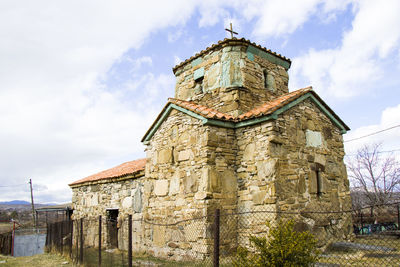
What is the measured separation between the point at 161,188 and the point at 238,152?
7.80 feet

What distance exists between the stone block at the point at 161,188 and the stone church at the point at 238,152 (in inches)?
1.1

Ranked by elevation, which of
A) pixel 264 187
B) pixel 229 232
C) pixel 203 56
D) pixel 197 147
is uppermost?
pixel 203 56

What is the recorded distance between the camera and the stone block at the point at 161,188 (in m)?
8.22

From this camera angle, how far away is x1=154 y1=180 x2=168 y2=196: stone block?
8.22 meters

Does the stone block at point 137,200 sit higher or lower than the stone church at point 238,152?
lower

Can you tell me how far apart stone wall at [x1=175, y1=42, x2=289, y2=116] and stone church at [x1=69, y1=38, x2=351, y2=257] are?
0.10 feet

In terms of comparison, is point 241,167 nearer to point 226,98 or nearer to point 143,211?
point 226,98

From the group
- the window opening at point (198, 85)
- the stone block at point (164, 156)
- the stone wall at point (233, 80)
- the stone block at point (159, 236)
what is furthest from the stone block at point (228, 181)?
the window opening at point (198, 85)

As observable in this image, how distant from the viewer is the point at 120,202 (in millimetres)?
10773

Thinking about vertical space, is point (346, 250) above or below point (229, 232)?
below

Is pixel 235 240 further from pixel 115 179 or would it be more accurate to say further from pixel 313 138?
pixel 115 179

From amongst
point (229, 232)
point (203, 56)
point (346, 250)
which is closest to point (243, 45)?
point (203, 56)

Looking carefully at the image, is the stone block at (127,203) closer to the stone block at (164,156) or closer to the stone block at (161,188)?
the stone block at (161,188)

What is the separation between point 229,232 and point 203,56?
218 inches
